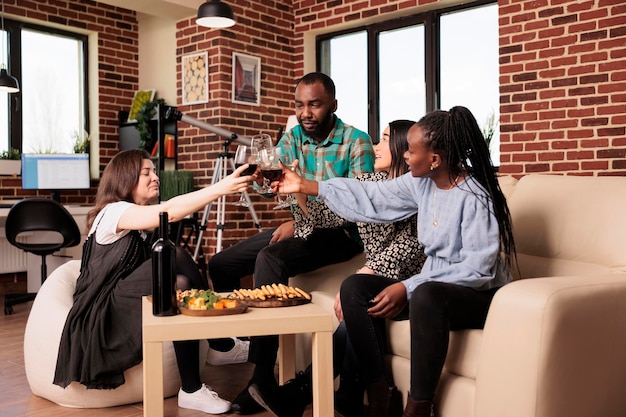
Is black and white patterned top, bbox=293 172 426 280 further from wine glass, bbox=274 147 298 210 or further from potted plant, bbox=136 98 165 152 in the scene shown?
potted plant, bbox=136 98 165 152

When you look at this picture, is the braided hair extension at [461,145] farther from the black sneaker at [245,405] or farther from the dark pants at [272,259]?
the black sneaker at [245,405]

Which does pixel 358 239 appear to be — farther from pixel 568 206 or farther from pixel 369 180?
pixel 568 206

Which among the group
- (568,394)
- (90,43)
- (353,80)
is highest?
(90,43)

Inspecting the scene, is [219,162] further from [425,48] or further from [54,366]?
[54,366]

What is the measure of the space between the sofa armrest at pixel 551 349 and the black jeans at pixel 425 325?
131 mm

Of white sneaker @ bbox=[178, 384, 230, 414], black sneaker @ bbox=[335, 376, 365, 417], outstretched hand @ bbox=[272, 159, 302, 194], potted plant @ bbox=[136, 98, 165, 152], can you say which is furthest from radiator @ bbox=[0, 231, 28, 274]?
black sneaker @ bbox=[335, 376, 365, 417]

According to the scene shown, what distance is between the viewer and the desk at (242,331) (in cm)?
171

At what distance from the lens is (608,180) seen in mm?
→ 2262

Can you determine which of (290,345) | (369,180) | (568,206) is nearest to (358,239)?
(369,180)

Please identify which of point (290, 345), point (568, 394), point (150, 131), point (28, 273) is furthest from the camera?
point (150, 131)

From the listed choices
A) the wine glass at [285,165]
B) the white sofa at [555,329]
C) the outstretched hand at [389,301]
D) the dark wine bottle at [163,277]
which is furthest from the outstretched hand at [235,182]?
the white sofa at [555,329]

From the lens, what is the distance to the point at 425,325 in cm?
185

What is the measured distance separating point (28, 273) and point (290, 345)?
347cm

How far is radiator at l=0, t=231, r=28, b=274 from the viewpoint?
5324 millimetres
